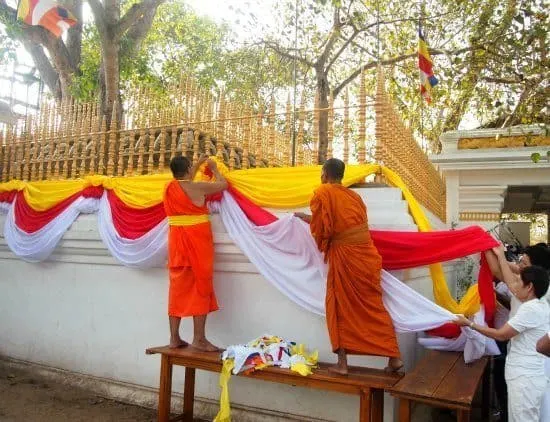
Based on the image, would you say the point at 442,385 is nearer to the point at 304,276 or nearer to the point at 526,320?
the point at 526,320

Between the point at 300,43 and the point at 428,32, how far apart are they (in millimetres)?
3244

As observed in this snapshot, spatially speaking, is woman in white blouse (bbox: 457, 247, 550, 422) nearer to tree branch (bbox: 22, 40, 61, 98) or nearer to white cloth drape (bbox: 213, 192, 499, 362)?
white cloth drape (bbox: 213, 192, 499, 362)

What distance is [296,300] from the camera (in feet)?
14.5

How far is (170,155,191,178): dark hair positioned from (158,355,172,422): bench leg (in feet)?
5.30

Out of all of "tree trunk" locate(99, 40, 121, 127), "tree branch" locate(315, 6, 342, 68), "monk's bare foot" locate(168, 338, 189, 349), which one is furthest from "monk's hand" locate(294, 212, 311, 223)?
"tree branch" locate(315, 6, 342, 68)

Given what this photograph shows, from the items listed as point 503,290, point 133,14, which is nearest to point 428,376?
point 503,290

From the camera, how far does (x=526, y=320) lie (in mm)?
3355

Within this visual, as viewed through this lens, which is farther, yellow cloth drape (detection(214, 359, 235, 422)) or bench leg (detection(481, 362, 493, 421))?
bench leg (detection(481, 362, 493, 421))

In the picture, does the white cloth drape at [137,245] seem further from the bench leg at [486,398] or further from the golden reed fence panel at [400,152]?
the bench leg at [486,398]

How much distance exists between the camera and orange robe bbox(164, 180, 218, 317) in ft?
15.0

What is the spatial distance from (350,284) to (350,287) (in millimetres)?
22

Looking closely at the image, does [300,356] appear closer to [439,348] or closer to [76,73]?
[439,348]

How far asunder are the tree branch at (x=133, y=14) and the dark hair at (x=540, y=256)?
7.38 m

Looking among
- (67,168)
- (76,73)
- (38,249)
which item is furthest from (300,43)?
(38,249)
